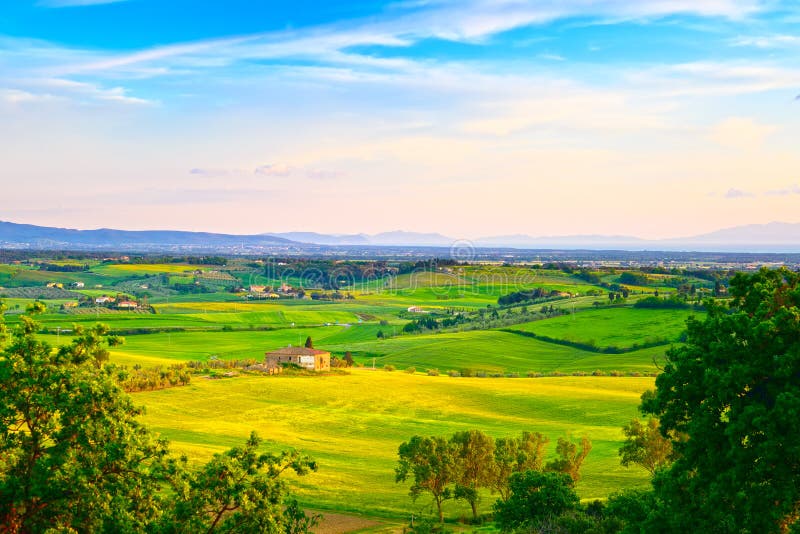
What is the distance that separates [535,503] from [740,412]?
59.3ft

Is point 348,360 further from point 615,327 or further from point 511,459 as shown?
point 511,459

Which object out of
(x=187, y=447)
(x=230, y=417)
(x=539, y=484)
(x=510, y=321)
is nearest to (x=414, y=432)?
(x=230, y=417)

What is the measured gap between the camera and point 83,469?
18.6 metres

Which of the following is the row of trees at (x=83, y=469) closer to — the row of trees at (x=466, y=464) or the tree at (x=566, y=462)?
the row of trees at (x=466, y=464)

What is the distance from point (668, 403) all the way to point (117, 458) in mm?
14964

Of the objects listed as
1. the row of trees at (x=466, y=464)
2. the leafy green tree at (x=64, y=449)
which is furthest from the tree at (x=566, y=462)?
the leafy green tree at (x=64, y=449)

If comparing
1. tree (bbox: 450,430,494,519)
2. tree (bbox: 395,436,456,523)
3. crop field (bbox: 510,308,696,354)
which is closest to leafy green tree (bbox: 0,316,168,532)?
tree (bbox: 395,436,456,523)

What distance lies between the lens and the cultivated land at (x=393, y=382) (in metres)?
57.3

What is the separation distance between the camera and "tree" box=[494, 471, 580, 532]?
34.3 meters

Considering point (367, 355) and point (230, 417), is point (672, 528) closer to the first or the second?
point (230, 417)

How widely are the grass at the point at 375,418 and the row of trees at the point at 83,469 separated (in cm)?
2480

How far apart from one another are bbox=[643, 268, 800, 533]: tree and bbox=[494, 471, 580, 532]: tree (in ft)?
45.7

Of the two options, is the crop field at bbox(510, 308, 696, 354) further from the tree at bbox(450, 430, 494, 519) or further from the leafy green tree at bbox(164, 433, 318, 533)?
the leafy green tree at bbox(164, 433, 318, 533)

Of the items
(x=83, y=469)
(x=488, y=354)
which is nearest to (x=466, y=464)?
(x=83, y=469)
